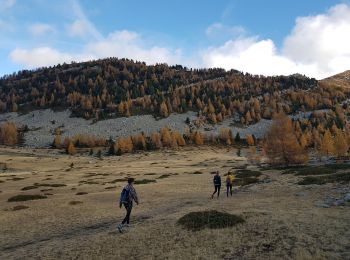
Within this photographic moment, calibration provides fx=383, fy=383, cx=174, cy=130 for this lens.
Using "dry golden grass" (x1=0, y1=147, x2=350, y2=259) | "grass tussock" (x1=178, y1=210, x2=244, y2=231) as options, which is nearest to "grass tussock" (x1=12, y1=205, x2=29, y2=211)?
"dry golden grass" (x1=0, y1=147, x2=350, y2=259)

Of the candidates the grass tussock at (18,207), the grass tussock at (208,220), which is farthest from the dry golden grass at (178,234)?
the grass tussock at (18,207)

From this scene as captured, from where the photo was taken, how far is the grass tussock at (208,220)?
21.6 meters

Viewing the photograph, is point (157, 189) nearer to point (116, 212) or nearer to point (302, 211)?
point (116, 212)

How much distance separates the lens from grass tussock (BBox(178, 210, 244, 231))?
71.0ft

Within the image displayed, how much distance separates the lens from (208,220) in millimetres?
22484

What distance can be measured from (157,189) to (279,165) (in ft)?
118

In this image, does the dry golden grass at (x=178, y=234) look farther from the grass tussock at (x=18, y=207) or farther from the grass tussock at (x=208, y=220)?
the grass tussock at (x=18, y=207)

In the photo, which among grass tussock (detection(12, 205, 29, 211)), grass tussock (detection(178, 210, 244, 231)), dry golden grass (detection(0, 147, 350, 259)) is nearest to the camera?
dry golden grass (detection(0, 147, 350, 259))

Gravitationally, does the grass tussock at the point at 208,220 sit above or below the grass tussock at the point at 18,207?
above

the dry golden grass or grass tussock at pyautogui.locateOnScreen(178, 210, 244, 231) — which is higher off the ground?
grass tussock at pyautogui.locateOnScreen(178, 210, 244, 231)

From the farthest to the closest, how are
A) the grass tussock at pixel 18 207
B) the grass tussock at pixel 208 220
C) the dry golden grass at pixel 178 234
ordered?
1. the grass tussock at pixel 18 207
2. the grass tussock at pixel 208 220
3. the dry golden grass at pixel 178 234

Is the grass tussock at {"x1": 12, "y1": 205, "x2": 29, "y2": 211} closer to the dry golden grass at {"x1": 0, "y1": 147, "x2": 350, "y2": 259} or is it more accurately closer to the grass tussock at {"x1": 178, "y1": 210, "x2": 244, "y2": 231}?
the dry golden grass at {"x1": 0, "y1": 147, "x2": 350, "y2": 259}

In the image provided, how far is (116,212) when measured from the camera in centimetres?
3209

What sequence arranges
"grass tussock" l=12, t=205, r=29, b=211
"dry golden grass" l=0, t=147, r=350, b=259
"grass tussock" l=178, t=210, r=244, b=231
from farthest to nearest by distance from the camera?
1. "grass tussock" l=12, t=205, r=29, b=211
2. "grass tussock" l=178, t=210, r=244, b=231
3. "dry golden grass" l=0, t=147, r=350, b=259
